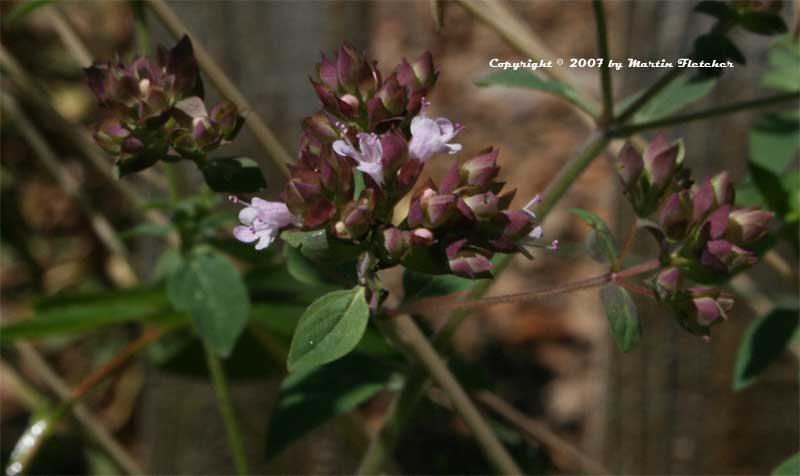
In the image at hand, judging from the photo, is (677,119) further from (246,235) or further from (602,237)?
(246,235)

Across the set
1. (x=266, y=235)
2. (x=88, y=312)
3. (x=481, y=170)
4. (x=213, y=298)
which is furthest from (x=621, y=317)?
(x=88, y=312)

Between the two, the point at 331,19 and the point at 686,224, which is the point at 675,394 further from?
the point at 686,224

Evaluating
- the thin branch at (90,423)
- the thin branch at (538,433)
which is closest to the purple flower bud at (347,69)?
the thin branch at (538,433)

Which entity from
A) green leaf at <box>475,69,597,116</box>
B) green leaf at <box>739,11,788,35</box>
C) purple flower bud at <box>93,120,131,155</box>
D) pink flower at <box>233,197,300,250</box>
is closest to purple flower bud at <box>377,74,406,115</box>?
pink flower at <box>233,197,300,250</box>

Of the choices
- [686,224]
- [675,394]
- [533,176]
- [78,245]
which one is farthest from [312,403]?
[533,176]

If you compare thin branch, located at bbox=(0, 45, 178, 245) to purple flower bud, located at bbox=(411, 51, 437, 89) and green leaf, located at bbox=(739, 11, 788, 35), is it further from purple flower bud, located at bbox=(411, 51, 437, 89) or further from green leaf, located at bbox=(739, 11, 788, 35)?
green leaf, located at bbox=(739, 11, 788, 35)

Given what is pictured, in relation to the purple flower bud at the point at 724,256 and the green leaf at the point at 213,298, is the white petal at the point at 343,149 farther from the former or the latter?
the green leaf at the point at 213,298

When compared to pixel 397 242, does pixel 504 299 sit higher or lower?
lower
